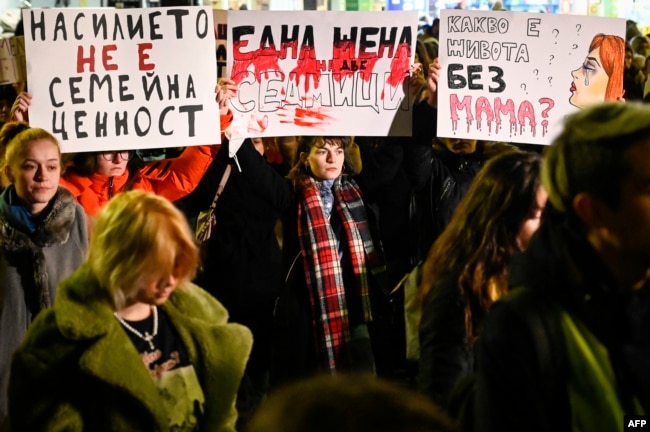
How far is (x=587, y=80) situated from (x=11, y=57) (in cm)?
284

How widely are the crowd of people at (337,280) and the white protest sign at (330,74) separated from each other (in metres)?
0.12

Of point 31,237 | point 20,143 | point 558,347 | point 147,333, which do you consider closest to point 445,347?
point 147,333

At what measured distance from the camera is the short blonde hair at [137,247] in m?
2.58

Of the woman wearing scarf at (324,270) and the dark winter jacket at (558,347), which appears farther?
the woman wearing scarf at (324,270)

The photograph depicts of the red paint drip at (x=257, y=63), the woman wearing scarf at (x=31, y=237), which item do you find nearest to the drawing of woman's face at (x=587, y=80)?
the red paint drip at (x=257, y=63)

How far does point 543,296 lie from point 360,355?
307 centimetres

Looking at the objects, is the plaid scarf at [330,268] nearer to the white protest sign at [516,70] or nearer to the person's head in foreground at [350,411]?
the white protest sign at [516,70]

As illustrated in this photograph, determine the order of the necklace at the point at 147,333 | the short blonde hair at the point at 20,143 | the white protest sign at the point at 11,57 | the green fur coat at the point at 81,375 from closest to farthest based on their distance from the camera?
the green fur coat at the point at 81,375 → the necklace at the point at 147,333 → the short blonde hair at the point at 20,143 → the white protest sign at the point at 11,57

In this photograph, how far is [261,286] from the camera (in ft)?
16.2

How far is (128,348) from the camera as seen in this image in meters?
2.56

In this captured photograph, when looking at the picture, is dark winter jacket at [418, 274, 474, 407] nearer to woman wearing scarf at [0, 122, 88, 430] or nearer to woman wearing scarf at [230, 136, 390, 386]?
woman wearing scarf at [0, 122, 88, 430]

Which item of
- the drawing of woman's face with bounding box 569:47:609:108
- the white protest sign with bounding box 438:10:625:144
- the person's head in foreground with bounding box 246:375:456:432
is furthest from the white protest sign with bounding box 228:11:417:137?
the person's head in foreground with bounding box 246:375:456:432

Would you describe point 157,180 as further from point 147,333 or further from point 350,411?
point 350,411

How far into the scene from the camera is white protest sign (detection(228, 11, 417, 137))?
4.89 meters
